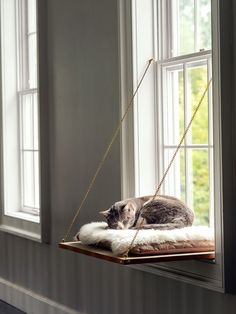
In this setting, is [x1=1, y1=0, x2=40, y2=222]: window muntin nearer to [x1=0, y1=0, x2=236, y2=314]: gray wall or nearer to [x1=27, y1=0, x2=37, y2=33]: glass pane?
[x1=27, y1=0, x2=37, y2=33]: glass pane

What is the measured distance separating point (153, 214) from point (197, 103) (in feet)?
2.20

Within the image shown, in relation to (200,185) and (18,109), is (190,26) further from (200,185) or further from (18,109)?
(18,109)

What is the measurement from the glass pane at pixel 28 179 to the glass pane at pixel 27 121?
0.09 m

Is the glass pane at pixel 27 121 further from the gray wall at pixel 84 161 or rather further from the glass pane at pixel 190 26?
the glass pane at pixel 190 26

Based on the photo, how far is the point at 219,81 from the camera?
10.0 ft

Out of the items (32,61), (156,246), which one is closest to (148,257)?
(156,246)

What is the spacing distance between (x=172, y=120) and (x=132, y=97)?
0.26 m

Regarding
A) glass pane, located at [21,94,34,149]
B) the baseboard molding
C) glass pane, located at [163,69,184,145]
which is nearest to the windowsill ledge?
the baseboard molding

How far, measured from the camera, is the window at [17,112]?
548 cm

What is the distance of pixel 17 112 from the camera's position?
5.57m

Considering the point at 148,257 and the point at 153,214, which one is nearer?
the point at 148,257

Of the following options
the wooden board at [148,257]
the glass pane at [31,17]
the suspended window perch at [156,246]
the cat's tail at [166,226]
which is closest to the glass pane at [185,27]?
the suspended window perch at [156,246]

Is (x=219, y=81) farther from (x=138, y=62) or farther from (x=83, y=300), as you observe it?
(x=83, y=300)

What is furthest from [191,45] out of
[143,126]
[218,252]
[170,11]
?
[218,252]
